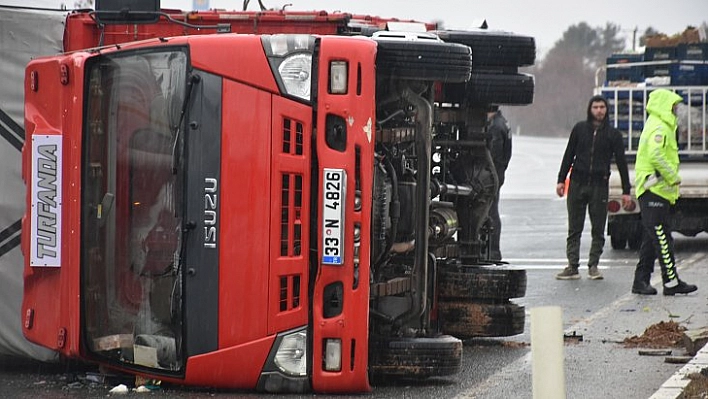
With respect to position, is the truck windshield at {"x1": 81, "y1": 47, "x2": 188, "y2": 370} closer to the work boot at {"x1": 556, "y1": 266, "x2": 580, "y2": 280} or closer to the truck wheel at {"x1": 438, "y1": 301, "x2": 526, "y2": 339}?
the truck wheel at {"x1": 438, "y1": 301, "x2": 526, "y2": 339}

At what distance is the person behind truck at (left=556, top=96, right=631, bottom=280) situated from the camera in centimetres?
1431

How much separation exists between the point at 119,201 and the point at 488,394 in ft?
7.30

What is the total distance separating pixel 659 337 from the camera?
977 cm

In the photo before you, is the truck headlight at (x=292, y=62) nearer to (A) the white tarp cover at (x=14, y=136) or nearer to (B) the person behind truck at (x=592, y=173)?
(A) the white tarp cover at (x=14, y=136)

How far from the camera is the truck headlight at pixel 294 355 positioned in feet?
24.8

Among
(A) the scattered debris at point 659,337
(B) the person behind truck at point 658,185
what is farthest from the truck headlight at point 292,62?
(B) the person behind truck at point 658,185

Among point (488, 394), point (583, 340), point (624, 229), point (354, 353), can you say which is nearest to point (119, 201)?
point (354, 353)

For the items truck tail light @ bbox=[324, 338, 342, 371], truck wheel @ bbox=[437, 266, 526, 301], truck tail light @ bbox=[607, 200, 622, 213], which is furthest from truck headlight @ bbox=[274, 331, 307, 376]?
truck tail light @ bbox=[607, 200, 622, 213]

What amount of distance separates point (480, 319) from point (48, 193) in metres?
3.05

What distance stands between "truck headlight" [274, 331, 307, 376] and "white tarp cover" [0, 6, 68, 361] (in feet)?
5.84

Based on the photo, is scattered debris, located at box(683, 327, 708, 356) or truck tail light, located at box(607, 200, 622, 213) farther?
truck tail light, located at box(607, 200, 622, 213)

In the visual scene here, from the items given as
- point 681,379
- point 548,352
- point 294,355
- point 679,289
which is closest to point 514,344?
point 681,379

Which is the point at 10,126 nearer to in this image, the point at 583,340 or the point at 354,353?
the point at 354,353

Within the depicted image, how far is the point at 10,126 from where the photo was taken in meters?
8.66
